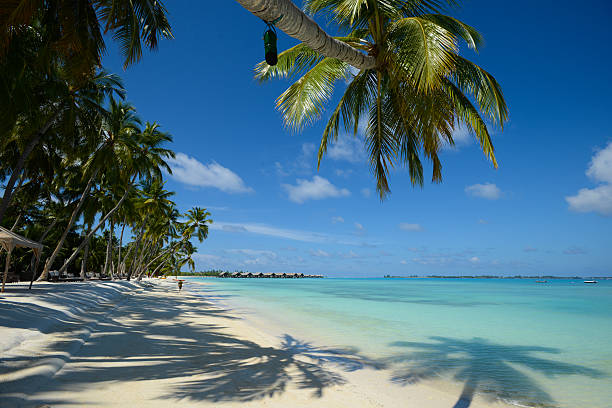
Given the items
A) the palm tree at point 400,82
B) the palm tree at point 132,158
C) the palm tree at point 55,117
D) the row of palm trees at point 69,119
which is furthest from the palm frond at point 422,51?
the palm tree at point 132,158

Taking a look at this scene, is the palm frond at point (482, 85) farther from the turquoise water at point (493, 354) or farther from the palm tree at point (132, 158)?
the palm tree at point (132, 158)

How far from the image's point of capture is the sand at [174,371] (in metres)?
3.52

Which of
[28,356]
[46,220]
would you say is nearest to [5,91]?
[28,356]

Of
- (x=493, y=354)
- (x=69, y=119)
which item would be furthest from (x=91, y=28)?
(x=493, y=354)

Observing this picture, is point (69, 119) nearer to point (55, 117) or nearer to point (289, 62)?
point (55, 117)

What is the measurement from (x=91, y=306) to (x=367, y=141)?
1014 cm

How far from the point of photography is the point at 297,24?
3.27 meters

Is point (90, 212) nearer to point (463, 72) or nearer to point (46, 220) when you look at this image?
point (46, 220)

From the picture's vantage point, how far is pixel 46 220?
28.5 metres

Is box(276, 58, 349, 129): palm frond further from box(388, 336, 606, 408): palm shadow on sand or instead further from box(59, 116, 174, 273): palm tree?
box(59, 116, 174, 273): palm tree

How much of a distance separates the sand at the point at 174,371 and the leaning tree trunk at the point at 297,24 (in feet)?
12.8

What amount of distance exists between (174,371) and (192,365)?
41cm

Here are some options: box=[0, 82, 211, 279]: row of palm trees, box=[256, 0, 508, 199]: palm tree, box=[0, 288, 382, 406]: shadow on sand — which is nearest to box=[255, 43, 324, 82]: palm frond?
box=[256, 0, 508, 199]: palm tree

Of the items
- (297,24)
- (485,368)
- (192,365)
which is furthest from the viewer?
(485,368)
